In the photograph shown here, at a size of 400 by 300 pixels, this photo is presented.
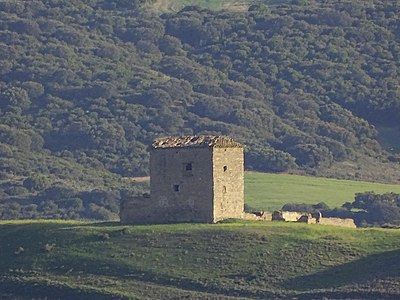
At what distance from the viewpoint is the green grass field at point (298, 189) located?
5782 inches

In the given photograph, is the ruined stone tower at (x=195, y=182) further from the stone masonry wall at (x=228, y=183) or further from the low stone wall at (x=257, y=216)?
the low stone wall at (x=257, y=216)

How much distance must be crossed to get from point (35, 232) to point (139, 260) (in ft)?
24.1

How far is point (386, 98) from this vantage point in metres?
192

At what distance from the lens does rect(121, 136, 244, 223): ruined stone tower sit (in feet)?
348

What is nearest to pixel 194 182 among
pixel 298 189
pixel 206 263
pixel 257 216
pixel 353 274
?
pixel 257 216

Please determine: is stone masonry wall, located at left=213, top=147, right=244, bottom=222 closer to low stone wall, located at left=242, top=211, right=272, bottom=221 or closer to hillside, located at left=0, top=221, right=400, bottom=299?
low stone wall, located at left=242, top=211, right=272, bottom=221

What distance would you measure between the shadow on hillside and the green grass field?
41.7 meters

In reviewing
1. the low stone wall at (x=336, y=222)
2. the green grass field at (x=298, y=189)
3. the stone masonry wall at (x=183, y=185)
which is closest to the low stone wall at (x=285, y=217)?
the low stone wall at (x=336, y=222)

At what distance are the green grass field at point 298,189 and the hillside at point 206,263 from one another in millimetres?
37717

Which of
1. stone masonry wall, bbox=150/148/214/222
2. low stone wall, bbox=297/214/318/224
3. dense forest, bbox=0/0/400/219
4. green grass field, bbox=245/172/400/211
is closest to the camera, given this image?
stone masonry wall, bbox=150/148/214/222

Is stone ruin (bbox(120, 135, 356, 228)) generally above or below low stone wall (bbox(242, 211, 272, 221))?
above

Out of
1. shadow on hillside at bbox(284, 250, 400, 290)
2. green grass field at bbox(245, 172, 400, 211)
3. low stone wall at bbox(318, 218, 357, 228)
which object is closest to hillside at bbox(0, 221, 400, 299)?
shadow on hillside at bbox(284, 250, 400, 290)

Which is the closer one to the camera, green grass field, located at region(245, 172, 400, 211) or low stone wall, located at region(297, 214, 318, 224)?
low stone wall, located at region(297, 214, 318, 224)

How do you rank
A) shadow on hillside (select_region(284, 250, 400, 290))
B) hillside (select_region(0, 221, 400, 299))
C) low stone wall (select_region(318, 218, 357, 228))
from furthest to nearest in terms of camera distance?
low stone wall (select_region(318, 218, 357, 228)) → hillside (select_region(0, 221, 400, 299)) → shadow on hillside (select_region(284, 250, 400, 290))
